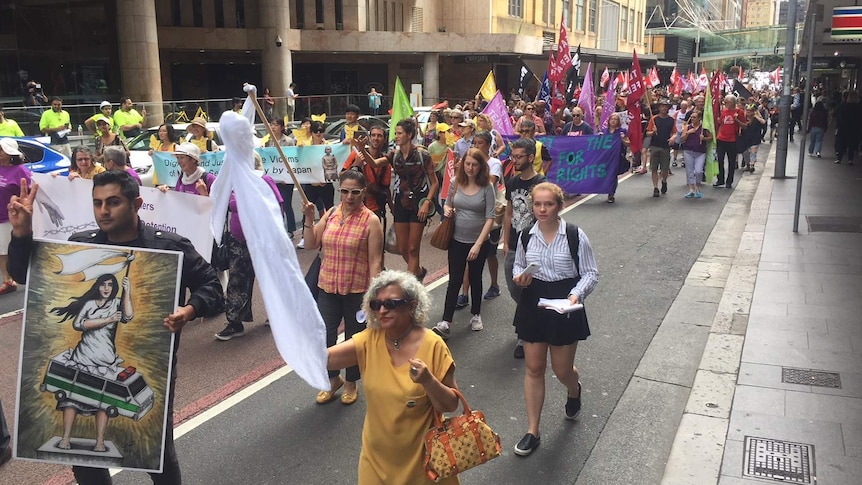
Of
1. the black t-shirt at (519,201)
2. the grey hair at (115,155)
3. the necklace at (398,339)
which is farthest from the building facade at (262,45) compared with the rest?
the necklace at (398,339)

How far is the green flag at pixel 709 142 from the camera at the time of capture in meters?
14.5

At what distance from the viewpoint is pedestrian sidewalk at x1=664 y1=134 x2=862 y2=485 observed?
4.55m

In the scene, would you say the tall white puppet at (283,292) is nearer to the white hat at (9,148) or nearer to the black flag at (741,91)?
the white hat at (9,148)

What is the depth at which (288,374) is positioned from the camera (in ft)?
19.7

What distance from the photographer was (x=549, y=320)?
15.1 ft

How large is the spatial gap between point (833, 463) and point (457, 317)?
3.70 m

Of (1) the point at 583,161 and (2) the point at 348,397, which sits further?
(1) the point at 583,161

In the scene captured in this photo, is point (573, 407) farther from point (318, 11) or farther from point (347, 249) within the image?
point (318, 11)

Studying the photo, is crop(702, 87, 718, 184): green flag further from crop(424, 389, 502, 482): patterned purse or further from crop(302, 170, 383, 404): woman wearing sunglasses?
crop(424, 389, 502, 482): patterned purse

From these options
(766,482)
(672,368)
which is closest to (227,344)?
(672,368)

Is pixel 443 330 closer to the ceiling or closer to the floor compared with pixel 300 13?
closer to the floor

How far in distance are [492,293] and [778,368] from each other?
301 centimetres

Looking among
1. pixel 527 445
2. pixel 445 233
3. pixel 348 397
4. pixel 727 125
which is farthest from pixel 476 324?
pixel 727 125

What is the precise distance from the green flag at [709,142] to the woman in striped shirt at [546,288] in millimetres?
10991
